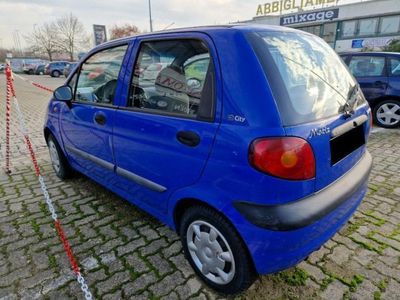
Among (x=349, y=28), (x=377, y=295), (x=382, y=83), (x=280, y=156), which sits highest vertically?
(x=349, y=28)

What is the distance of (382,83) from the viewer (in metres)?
6.46

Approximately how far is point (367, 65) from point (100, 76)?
248 inches

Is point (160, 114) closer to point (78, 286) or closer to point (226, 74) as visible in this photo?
point (226, 74)

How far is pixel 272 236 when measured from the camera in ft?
5.32

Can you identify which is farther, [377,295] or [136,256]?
[136,256]

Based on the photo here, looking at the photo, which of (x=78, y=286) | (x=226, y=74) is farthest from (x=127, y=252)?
(x=226, y=74)

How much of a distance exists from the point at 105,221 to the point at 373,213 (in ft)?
9.07

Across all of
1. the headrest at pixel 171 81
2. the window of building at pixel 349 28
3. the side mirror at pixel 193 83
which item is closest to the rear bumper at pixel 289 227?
the side mirror at pixel 193 83

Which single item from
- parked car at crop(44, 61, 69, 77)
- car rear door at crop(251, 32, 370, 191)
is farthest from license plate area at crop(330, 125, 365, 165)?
parked car at crop(44, 61, 69, 77)

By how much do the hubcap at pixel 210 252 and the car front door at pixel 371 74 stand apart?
6.23m

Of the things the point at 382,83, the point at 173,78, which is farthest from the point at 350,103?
the point at 382,83

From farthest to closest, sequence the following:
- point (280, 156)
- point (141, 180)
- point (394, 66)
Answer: point (394, 66) → point (141, 180) → point (280, 156)

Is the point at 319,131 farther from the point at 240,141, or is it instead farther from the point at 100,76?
the point at 100,76

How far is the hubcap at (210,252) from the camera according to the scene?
1914 mm
